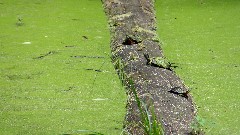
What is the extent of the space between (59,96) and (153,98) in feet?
1.71

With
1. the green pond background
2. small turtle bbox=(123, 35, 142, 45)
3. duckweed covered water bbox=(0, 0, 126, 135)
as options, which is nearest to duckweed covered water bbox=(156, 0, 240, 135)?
the green pond background

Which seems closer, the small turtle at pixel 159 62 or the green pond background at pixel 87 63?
the green pond background at pixel 87 63

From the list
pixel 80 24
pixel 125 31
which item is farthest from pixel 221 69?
pixel 80 24

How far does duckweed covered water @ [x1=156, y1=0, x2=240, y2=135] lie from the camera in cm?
235

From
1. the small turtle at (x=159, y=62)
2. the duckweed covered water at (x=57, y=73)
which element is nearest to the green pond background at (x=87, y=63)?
the duckweed covered water at (x=57, y=73)

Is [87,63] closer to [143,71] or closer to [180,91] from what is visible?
[143,71]

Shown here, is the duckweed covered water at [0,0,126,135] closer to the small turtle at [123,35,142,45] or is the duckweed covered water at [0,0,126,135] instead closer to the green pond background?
the green pond background

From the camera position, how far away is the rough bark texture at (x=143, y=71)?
2.14m

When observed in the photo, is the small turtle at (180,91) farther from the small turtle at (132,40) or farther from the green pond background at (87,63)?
the small turtle at (132,40)

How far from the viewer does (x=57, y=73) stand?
2865 millimetres

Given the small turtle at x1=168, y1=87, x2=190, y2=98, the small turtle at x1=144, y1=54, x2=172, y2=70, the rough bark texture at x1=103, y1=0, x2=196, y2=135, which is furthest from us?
the small turtle at x1=144, y1=54, x2=172, y2=70

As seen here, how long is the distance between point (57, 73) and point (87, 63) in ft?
0.79

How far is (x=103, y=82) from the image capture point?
2.71 metres

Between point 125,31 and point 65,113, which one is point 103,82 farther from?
point 125,31
